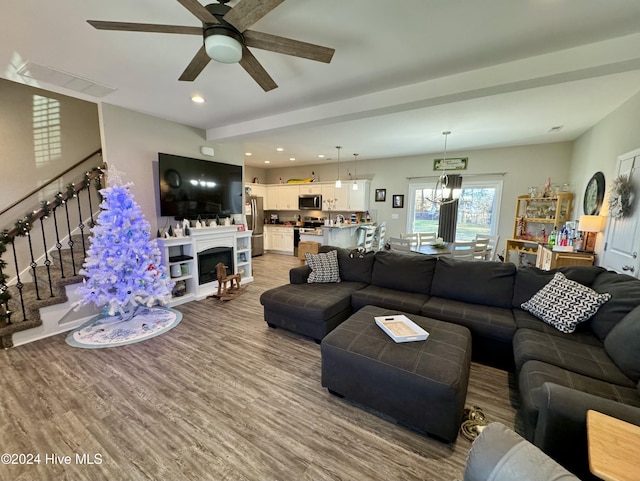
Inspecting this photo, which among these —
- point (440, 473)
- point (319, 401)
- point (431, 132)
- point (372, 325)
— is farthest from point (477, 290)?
point (431, 132)

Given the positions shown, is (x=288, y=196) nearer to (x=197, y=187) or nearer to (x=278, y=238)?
(x=278, y=238)

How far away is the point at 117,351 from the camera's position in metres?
2.63

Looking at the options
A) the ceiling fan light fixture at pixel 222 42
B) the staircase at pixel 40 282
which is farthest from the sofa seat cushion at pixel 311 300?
the staircase at pixel 40 282

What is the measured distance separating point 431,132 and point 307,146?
2.43 m

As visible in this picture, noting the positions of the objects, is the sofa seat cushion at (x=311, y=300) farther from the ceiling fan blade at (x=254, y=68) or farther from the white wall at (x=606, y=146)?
the white wall at (x=606, y=146)

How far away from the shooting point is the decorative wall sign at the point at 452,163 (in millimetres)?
5895

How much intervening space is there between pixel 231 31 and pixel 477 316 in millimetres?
2967

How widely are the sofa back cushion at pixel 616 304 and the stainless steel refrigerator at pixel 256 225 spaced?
6598 millimetres

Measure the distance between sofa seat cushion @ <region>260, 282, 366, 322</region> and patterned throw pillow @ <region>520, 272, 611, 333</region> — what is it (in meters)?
1.75

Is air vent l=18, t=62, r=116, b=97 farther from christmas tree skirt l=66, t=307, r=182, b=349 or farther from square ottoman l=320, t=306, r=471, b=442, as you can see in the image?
square ottoman l=320, t=306, r=471, b=442

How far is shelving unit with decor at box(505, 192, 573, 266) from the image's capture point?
14.9 ft

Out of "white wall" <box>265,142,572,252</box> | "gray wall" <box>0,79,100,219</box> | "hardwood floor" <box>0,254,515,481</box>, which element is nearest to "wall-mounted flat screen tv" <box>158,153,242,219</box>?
"gray wall" <box>0,79,100,219</box>

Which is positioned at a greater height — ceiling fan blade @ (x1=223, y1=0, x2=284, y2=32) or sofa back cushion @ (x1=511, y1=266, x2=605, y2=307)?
ceiling fan blade @ (x1=223, y1=0, x2=284, y2=32)

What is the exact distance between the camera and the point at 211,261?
4438 mm
